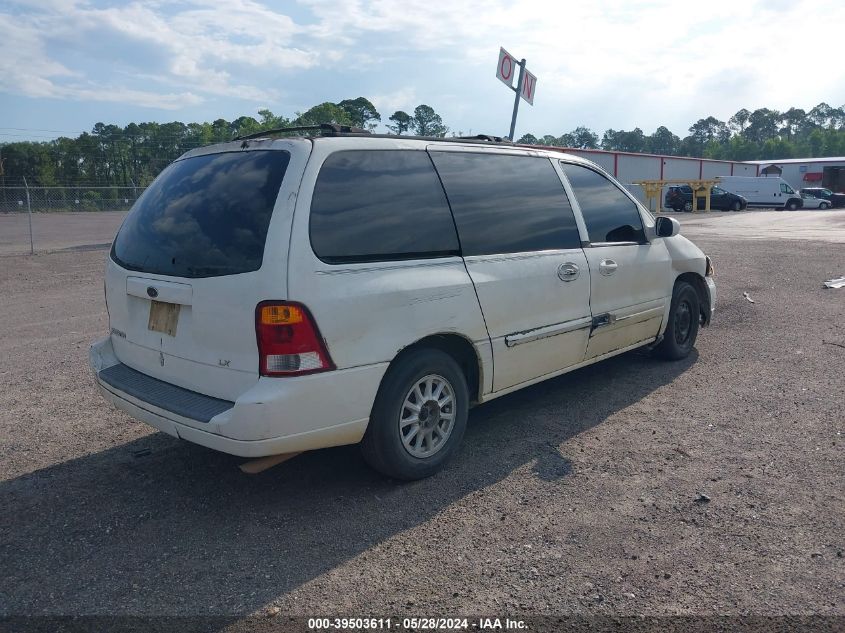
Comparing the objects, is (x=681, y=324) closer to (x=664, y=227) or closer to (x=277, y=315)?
(x=664, y=227)

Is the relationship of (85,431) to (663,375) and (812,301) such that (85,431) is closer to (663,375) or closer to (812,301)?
(663,375)

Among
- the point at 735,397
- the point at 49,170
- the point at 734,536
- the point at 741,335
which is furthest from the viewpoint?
the point at 49,170

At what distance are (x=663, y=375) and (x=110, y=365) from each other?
174 inches

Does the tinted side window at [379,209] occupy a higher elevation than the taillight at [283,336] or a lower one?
higher

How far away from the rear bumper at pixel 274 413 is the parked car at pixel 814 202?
4810cm

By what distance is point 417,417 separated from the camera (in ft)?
12.6

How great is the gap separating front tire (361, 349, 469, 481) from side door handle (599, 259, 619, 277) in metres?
1.63

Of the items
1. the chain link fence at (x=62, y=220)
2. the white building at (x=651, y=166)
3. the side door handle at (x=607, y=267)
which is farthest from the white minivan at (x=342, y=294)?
the white building at (x=651, y=166)

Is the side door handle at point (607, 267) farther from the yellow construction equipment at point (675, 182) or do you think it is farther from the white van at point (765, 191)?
the white van at point (765, 191)

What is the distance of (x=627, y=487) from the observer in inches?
152

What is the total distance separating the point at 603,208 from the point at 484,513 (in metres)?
2.82

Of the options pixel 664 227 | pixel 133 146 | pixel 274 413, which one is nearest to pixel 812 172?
pixel 133 146

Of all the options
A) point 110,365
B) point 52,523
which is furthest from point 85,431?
point 52,523

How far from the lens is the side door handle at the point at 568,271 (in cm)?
471
